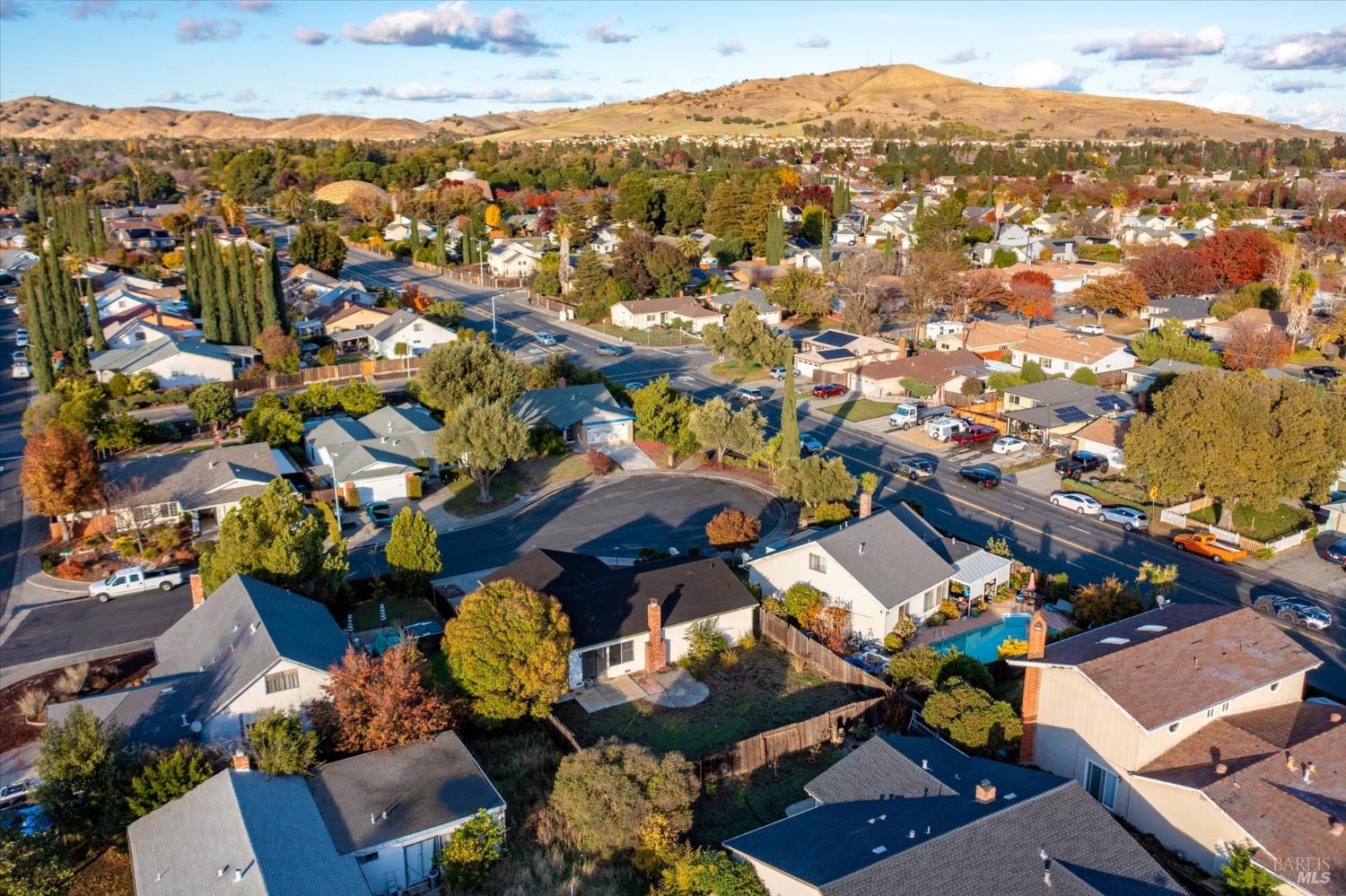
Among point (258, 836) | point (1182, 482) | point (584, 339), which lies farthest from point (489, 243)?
point (258, 836)

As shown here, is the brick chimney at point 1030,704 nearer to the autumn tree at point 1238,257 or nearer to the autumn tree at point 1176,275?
the autumn tree at point 1176,275

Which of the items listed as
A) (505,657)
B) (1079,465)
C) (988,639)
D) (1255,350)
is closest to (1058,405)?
(1079,465)

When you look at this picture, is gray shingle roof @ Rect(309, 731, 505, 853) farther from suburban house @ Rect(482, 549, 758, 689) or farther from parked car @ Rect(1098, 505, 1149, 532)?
parked car @ Rect(1098, 505, 1149, 532)

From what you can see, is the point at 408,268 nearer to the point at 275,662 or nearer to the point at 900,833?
the point at 275,662

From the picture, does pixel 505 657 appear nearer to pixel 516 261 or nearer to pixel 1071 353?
pixel 1071 353


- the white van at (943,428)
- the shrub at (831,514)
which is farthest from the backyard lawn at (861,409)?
the shrub at (831,514)

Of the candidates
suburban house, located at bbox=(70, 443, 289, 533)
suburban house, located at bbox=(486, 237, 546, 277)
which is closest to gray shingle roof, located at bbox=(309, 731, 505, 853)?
suburban house, located at bbox=(70, 443, 289, 533)

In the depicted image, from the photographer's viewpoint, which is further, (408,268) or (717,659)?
(408,268)
